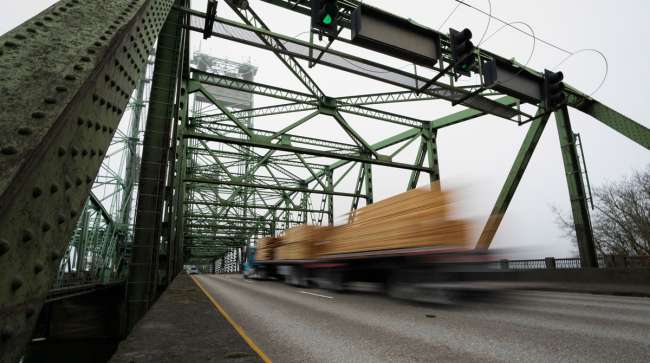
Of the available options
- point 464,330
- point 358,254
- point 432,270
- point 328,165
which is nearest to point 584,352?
point 464,330

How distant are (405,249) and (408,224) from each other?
654mm

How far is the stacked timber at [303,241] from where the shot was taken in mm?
16234

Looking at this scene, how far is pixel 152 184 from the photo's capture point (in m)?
7.90

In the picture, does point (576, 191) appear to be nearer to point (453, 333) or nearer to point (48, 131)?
point (453, 333)

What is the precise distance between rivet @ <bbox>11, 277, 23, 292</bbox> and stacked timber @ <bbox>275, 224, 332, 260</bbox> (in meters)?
14.3

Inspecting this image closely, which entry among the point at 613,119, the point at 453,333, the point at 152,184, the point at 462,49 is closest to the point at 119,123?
the point at 453,333

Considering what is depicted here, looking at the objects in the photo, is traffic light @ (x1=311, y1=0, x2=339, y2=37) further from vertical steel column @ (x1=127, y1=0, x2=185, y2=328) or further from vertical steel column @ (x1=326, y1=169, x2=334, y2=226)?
vertical steel column @ (x1=326, y1=169, x2=334, y2=226)

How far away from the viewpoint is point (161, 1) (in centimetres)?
300

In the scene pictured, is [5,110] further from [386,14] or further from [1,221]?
[386,14]

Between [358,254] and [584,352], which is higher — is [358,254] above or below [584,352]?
above

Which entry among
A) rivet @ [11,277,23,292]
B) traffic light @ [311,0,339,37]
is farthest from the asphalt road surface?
traffic light @ [311,0,339,37]

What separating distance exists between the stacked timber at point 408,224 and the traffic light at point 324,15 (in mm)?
4751

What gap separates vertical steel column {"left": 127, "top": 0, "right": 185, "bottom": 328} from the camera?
24.4ft

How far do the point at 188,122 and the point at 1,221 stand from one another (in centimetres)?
1735
